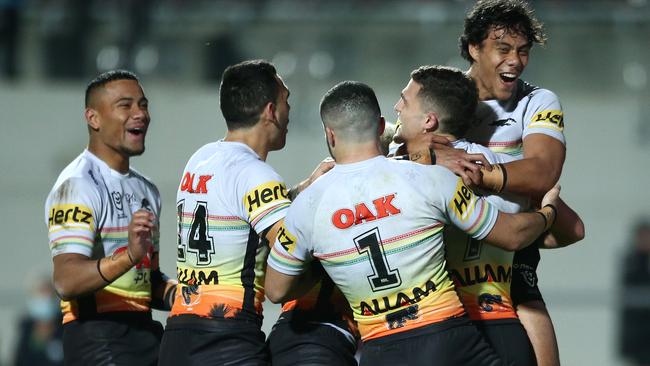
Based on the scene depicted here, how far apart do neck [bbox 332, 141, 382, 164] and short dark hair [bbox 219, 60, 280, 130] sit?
68cm

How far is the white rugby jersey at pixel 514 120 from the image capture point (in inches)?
208

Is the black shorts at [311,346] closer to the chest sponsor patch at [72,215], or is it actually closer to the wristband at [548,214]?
the wristband at [548,214]

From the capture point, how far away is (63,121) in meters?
14.0

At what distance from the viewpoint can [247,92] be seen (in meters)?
5.21

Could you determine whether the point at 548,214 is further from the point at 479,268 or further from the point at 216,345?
the point at 216,345

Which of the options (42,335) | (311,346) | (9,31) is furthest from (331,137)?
(9,31)

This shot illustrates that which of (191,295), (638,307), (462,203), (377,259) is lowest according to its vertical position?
A: (638,307)

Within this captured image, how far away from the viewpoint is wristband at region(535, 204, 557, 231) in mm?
4871

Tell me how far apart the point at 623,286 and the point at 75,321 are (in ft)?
29.9

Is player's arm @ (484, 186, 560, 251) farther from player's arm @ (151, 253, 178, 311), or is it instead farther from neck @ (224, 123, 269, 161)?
player's arm @ (151, 253, 178, 311)

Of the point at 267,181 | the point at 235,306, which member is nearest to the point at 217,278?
the point at 235,306

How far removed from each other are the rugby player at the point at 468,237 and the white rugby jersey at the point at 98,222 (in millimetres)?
1708

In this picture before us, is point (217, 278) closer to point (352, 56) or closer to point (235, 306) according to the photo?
point (235, 306)

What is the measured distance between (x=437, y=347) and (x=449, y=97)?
1193 mm
